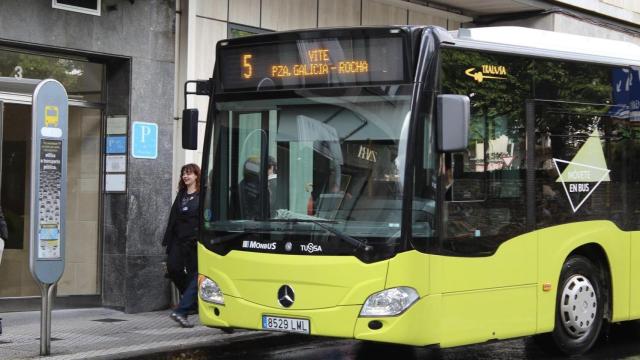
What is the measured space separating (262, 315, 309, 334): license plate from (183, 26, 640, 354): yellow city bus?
14 mm

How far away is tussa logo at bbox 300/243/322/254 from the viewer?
7.66 m

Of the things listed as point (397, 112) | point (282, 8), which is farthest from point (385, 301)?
point (282, 8)

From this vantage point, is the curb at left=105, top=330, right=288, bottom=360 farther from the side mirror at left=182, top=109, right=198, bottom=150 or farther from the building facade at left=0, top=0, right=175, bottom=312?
the building facade at left=0, top=0, right=175, bottom=312

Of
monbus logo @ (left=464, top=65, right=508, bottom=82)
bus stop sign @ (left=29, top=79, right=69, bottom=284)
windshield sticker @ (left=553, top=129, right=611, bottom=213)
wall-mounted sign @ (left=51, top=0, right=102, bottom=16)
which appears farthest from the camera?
A: wall-mounted sign @ (left=51, top=0, right=102, bottom=16)

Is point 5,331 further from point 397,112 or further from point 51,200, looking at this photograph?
Answer: point 397,112

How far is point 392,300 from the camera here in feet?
24.5

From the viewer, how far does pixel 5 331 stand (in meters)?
10.4

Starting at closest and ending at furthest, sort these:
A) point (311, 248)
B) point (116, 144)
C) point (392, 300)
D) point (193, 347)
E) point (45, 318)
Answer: point (392, 300) < point (311, 248) < point (45, 318) < point (193, 347) < point (116, 144)

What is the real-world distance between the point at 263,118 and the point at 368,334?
205 centimetres

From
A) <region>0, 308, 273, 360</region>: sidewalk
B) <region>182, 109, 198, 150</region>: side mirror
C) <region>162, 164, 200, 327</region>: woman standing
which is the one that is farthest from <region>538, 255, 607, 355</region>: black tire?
<region>162, 164, 200, 327</region>: woman standing

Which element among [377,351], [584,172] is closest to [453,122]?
[584,172]

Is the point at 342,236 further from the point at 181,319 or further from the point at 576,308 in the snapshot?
the point at 181,319

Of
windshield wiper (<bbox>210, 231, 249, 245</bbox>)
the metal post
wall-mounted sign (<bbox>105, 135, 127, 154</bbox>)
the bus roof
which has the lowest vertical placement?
the metal post

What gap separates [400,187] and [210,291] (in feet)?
6.64
